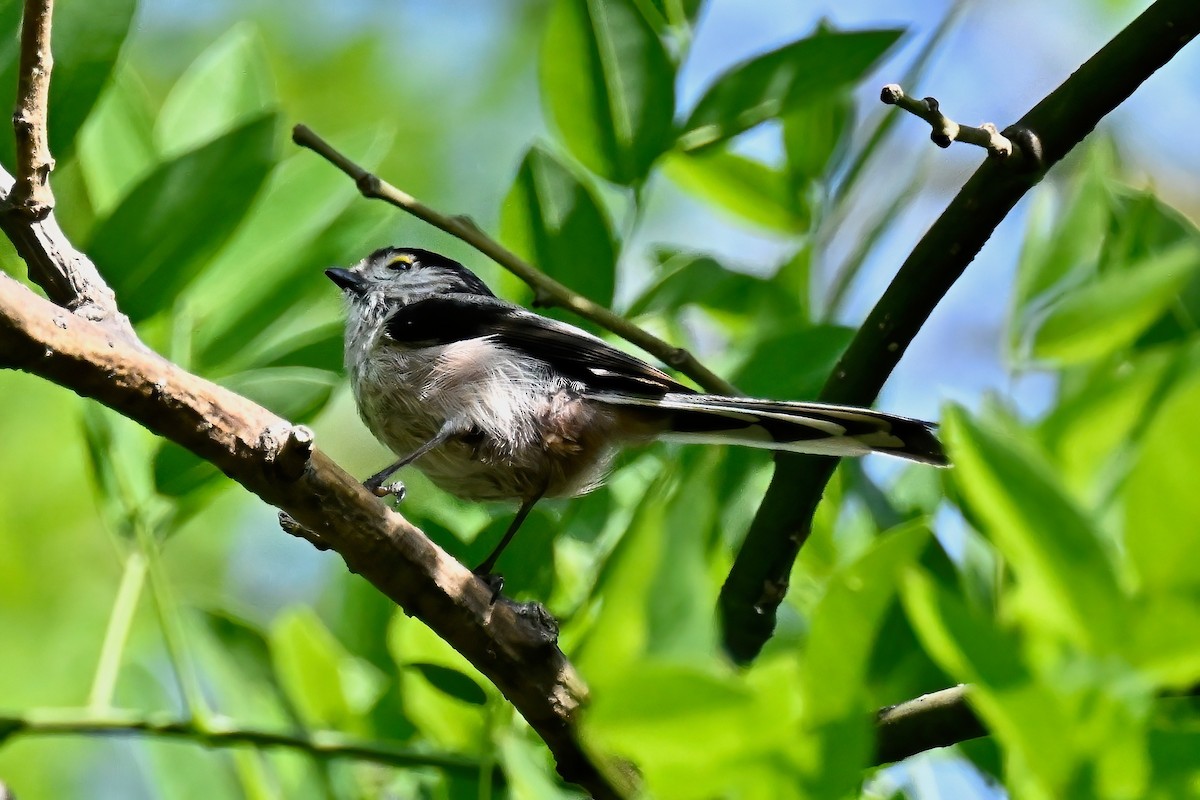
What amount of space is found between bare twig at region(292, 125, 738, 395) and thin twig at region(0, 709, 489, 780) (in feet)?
2.49

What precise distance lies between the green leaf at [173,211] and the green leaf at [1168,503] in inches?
64.4

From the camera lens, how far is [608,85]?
229 cm

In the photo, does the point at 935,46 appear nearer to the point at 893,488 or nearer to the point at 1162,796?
the point at 893,488

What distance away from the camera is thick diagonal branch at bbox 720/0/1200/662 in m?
1.77

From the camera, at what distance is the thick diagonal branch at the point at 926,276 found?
1771 millimetres

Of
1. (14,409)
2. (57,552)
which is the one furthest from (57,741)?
(14,409)

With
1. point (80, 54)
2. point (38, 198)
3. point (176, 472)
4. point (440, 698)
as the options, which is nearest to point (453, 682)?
point (440, 698)

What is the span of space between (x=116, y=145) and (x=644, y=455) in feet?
3.96

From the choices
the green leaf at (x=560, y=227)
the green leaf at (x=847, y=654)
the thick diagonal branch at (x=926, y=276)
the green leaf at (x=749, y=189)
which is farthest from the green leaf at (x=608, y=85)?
the green leaf at (x=847, y=654)

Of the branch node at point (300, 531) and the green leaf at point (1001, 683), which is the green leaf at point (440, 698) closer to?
the branch node at point (300, 531)

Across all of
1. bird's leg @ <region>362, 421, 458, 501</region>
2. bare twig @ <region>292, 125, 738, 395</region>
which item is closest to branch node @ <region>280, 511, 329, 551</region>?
bird's leg @ <region>362, 421, 458, 501</region>

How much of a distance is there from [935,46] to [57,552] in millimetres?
3611

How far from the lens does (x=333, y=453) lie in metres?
5.84

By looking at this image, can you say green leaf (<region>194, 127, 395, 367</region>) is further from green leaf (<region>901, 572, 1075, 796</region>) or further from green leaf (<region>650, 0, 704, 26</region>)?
green leaf (<region>901, 572, 1075, 796</region>)
